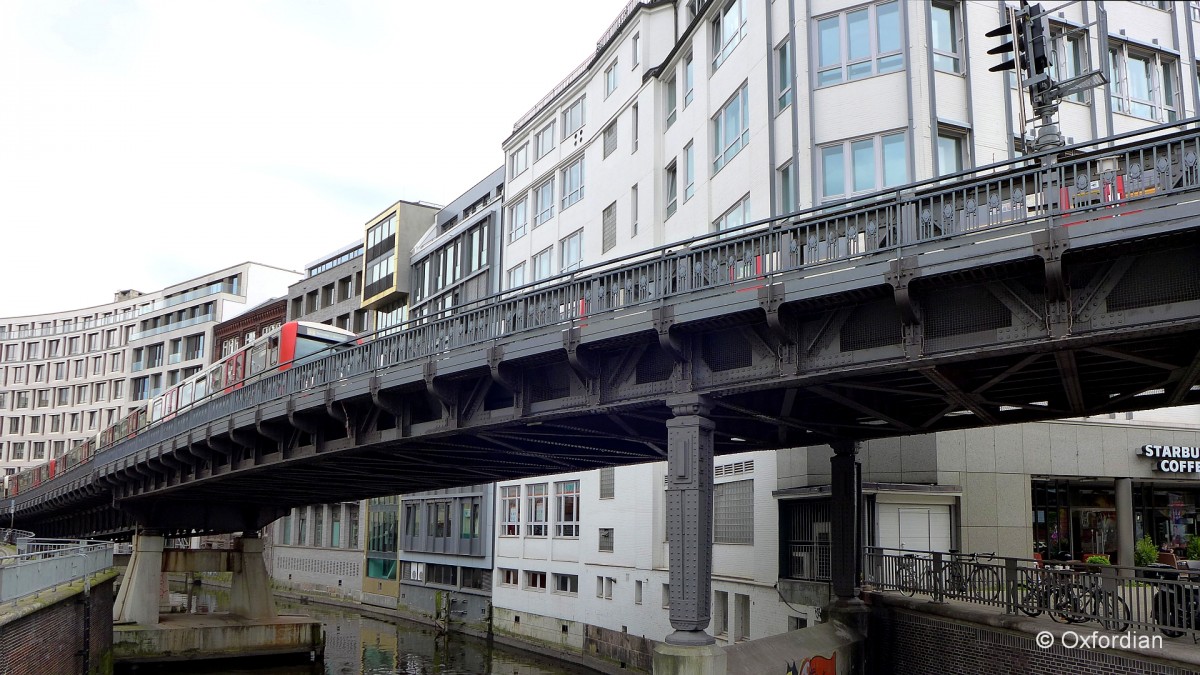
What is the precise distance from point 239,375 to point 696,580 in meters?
33.7

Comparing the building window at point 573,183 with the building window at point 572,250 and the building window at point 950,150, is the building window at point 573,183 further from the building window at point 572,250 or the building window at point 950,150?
the building window at point 950,150

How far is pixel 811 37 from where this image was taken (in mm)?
26703

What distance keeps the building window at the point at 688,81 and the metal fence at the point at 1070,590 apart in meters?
18.2

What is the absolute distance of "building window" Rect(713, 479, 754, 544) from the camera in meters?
30.0

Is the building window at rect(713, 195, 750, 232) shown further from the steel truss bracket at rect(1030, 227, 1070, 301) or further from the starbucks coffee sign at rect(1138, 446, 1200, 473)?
the steel truss bracket at rect(1030, 227, 1070, 301)

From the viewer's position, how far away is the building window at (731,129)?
29.9 meters

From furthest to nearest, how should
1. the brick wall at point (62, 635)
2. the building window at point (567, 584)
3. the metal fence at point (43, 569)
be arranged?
the building window at point (567, 584)
the metal fence at point (43, 569)
the brick wall at point (62, 635)

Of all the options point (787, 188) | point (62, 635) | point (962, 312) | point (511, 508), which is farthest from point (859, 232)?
point (511, 508)

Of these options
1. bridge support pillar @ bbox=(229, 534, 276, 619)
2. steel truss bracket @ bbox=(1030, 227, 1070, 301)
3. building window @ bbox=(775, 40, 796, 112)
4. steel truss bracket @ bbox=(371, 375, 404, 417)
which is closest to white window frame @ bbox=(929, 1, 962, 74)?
building window @ bbox=(775, 40, 796, 112)

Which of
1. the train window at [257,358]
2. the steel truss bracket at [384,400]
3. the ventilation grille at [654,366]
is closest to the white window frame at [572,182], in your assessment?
the train window at [257,358]

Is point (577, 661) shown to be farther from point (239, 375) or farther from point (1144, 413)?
point (1144, 413)

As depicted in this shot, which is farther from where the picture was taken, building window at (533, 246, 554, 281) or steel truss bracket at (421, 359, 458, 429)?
building window at (533, 246, 554, 281)

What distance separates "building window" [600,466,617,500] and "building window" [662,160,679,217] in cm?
1034

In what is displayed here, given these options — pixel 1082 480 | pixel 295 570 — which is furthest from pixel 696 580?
pixel 295 570
